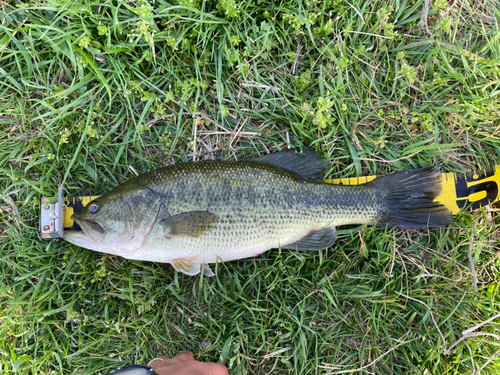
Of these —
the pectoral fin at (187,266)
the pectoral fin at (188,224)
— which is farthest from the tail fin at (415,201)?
the pectoral fin at (187,266)

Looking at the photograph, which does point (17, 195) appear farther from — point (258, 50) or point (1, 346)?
point (258, 50)

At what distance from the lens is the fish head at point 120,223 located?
3.02m

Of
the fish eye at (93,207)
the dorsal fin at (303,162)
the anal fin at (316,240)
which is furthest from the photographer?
the dorsal fin at (303,162)

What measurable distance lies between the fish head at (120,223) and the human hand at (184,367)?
1.20 meters

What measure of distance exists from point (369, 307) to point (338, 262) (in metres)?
0.60

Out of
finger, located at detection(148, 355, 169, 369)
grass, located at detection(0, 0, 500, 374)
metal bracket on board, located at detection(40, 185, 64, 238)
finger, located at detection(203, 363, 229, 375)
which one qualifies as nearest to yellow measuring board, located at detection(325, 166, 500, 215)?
grass, located at detection(0, 0, 500, 374)

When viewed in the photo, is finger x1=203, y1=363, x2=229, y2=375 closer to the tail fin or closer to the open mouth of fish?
the open mouth of fish

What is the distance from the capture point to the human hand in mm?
3000

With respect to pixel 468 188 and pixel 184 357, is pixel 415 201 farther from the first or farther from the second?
pixel 184 357

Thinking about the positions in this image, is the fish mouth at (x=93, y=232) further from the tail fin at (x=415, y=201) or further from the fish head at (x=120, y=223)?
the tail fin at (x=415, y=201)

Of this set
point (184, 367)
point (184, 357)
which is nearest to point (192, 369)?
point (184, 367)

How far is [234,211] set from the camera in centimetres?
309

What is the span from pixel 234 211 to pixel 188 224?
48 cm

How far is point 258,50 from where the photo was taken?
11.5 ft
